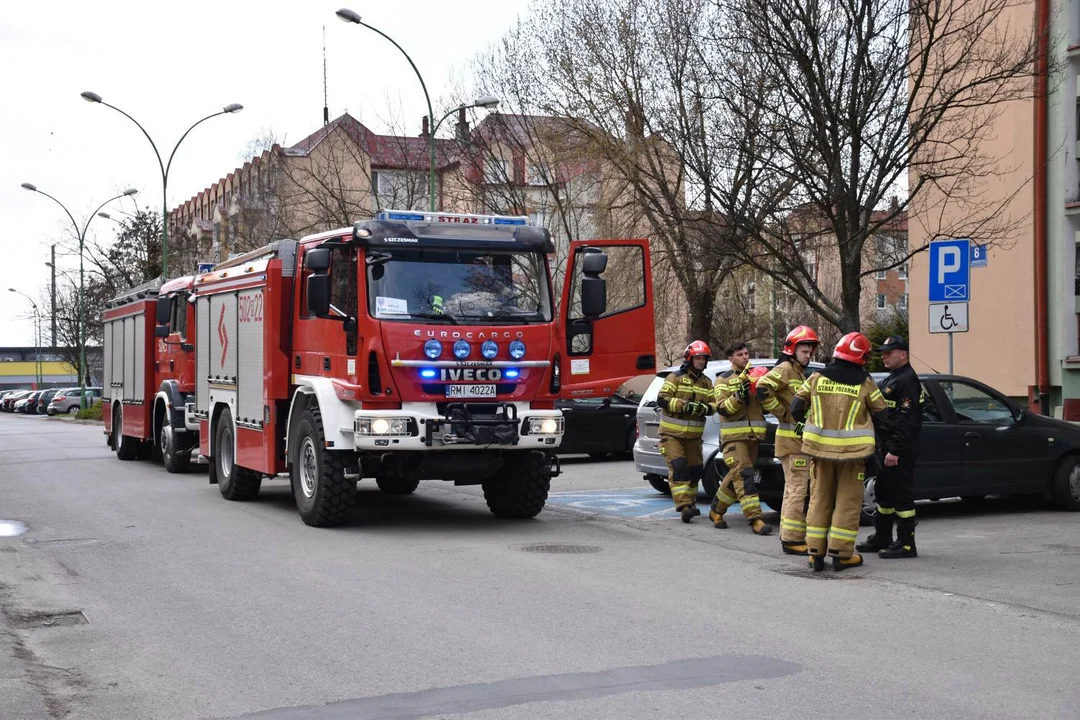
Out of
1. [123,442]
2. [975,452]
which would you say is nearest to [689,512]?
[975,452]

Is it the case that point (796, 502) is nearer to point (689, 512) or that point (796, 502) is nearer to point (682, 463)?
point (682, 463)

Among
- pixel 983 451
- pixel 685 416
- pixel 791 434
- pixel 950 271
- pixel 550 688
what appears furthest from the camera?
pixel 950 271

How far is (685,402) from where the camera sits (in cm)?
1248

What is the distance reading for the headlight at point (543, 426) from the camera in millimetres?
12297

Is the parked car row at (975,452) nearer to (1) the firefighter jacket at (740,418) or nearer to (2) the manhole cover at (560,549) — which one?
(1) the firefighter jacket at (740,418)

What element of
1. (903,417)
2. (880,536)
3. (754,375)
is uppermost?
(754,375)

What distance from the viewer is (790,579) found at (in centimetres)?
949

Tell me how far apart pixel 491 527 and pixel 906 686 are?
716cm

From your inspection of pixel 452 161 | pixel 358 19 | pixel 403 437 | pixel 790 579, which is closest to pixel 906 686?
pixel 790 579

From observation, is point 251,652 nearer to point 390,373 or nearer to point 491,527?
point 390,373

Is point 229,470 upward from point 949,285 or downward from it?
downward

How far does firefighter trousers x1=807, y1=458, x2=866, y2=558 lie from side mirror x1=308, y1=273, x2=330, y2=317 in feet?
15.7

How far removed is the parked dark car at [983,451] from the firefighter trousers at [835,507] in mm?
2607

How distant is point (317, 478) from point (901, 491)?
5425 millimetres
